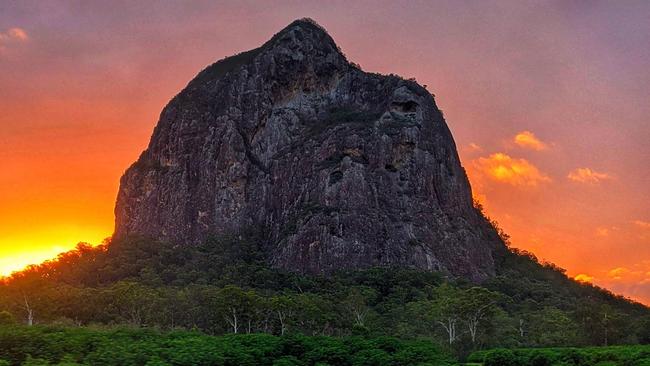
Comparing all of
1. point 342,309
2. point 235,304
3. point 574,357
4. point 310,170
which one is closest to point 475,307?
point 342,309

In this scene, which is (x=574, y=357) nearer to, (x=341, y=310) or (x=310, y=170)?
(x=341, y=310)

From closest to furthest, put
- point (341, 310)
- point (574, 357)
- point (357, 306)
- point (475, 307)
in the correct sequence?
1. point (574, 357)
2. point (475, 307)
3. point (341, 310)
4. point (357, 306)

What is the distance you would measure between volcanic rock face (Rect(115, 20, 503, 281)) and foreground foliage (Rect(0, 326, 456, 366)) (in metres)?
73.9

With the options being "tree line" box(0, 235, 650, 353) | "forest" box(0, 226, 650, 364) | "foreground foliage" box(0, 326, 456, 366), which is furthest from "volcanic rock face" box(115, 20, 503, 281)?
"foreground foliage" box(0, 326, 456, 366)

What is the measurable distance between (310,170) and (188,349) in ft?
345

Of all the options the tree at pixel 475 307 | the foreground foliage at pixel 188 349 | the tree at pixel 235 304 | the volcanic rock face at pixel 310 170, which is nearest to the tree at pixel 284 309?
the tree at pixel 235 304

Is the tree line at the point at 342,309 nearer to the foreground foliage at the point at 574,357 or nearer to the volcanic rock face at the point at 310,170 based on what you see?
the volcanic rock face at the point at 310,170

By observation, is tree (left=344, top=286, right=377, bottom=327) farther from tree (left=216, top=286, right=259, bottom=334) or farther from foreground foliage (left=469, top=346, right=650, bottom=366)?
foreground foliage (left=469, top=346, right=650, bottom=366)

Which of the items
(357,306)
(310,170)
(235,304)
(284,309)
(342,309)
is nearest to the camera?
(235,304)

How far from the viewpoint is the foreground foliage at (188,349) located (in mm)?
31203

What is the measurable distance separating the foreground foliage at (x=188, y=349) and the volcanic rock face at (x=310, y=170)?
7393 cm

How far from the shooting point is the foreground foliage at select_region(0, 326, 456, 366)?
3120cm

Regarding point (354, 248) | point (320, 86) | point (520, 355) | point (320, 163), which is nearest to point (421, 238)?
point (354, 248)

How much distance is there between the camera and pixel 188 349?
34.1 m
